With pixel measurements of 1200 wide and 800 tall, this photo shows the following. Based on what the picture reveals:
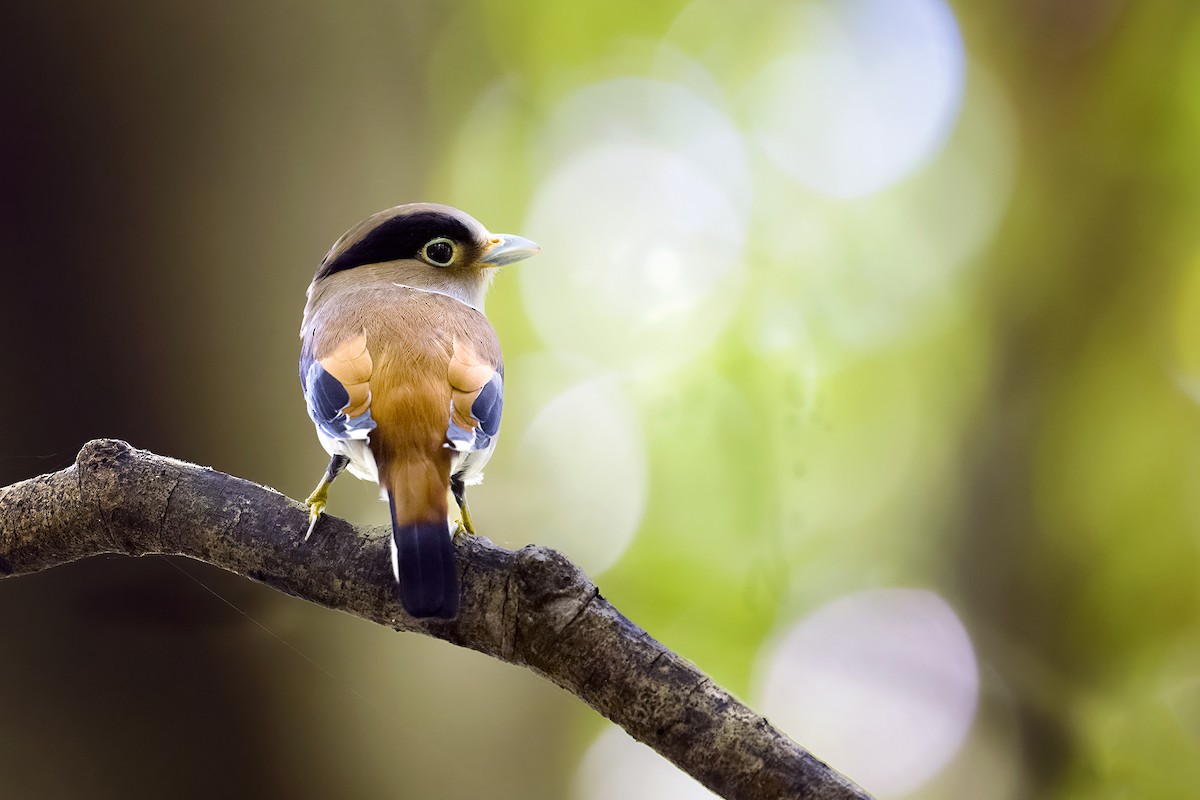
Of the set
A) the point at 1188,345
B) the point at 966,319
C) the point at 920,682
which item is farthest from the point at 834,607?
the point at 1188,345

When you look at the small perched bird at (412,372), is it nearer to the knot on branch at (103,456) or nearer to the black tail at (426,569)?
the black tail at (426,569)

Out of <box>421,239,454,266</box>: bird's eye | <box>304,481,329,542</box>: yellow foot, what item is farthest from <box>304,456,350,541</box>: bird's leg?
<box>421,239,454,266</box>: bird's eye

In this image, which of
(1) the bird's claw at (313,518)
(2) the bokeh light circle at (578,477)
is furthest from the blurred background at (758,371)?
(1) the bird's claw at (313,518)

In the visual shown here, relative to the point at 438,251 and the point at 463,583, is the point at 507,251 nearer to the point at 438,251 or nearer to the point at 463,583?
the point at 438,251

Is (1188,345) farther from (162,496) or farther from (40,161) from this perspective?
(40,161)

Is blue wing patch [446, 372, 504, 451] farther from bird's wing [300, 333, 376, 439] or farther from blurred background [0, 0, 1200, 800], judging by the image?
blurred background [0, 0, 1200, 800]

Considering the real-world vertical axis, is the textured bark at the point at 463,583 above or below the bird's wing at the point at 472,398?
below
